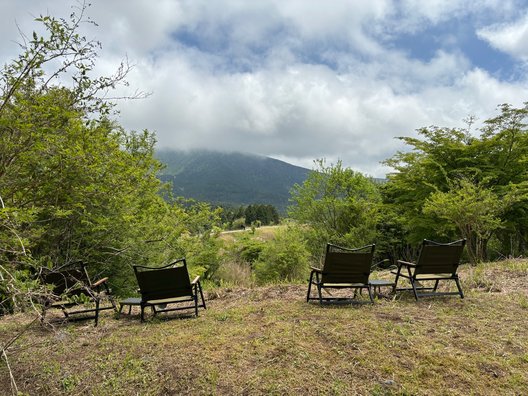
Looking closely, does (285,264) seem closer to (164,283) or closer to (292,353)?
(164,283)

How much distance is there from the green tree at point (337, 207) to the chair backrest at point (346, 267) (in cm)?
1279

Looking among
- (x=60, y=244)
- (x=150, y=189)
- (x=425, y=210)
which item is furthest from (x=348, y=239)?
(x=60, y=244)

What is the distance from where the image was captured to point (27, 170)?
183 inches

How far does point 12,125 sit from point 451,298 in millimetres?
6515

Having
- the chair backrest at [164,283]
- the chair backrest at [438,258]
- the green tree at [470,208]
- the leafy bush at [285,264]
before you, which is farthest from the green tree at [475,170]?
the chair backrest at [164,283]

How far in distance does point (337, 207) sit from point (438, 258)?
13.2 m

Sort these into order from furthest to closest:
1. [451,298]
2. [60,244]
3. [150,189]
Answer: [150,189] < [60,244] < [451,298]

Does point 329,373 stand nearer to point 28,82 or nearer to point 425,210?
point 28,82

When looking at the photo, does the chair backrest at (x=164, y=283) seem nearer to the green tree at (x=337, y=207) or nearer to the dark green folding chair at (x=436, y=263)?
the dark green folding chair at (x=436, y=263)

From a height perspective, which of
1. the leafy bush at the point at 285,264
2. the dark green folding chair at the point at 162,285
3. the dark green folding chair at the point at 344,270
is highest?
the dark green folding chair at the point at 344,270

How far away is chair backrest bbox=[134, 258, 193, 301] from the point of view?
540 centimetres

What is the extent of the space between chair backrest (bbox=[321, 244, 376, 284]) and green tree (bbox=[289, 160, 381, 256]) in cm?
1279

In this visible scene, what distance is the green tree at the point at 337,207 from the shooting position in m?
18.9

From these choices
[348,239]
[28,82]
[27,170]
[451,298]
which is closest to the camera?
[28,82]
